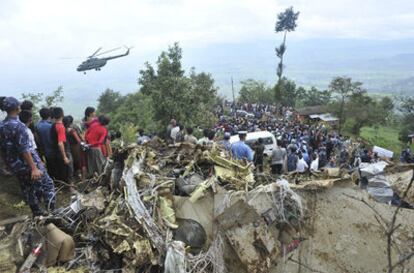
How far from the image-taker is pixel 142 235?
199 inches

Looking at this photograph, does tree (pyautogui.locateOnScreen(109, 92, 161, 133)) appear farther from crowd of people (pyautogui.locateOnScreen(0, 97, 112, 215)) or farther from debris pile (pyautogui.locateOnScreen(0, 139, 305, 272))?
debris pile (pyautogui.locateOnScreen(0, 139, 305, 272))

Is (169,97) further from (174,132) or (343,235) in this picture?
(343,235)

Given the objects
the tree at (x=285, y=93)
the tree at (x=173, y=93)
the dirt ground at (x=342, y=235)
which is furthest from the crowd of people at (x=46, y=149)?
the tree at (x=285, y=93)

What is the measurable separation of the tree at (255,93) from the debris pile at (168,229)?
5893 centimetres

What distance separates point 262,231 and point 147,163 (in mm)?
2068

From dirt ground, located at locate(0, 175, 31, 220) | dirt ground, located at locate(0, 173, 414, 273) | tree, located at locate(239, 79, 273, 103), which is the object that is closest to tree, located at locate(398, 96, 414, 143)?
tree, located at locate(239, 79, 273, 103)

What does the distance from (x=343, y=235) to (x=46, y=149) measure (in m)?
4.67

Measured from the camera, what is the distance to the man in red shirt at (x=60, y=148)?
6598mm

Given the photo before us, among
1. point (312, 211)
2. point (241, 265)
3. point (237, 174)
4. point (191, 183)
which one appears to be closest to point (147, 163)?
point (191, 183)

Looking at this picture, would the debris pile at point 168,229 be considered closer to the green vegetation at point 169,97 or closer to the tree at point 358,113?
the green vegetation at point 169,97

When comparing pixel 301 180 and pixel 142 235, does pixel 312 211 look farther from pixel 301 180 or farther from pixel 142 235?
pixel 142 235

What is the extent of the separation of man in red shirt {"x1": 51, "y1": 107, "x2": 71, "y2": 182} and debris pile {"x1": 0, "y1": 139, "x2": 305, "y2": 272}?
126 cm

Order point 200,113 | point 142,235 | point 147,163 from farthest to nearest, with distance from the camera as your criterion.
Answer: point 200,113, point 147,163, point 142,235

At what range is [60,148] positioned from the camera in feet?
21.9
